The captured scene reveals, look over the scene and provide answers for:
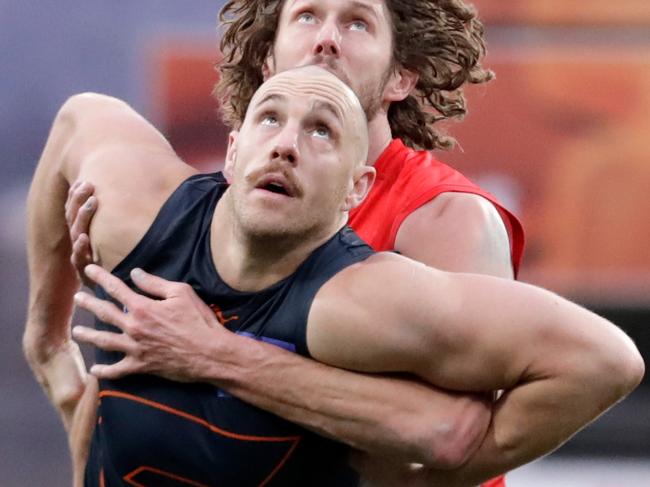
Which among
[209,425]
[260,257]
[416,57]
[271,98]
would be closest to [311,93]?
[271,98]

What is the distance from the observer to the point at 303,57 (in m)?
3.34

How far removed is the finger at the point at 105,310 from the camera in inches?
108

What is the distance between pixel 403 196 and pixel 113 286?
81 cm

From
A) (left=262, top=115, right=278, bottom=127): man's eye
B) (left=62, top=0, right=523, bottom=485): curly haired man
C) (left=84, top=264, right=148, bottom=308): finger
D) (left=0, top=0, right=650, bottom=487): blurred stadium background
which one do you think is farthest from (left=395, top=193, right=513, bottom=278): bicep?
(left=0, top=0, right=650, bottom=487): blurred stadium background

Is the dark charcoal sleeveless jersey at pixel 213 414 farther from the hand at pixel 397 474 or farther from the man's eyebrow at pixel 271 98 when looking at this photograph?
the man's eyebrow at pixel 271 98

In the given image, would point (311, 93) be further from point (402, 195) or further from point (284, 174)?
point (402, 195)

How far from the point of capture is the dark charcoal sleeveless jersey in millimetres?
2635

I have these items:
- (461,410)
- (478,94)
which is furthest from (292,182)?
(478,94)

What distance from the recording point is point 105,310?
2771 mm

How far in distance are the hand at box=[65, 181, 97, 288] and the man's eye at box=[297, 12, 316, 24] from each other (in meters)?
0.79

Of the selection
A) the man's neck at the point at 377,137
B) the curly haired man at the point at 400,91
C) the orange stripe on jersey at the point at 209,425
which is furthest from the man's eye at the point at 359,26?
the orange stripe on jersey at the point at 209,425

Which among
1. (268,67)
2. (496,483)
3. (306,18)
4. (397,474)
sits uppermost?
(306,18)

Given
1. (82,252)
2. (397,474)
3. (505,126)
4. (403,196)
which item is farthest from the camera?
(505,126)

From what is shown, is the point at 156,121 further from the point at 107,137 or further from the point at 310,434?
the point at 310,434
